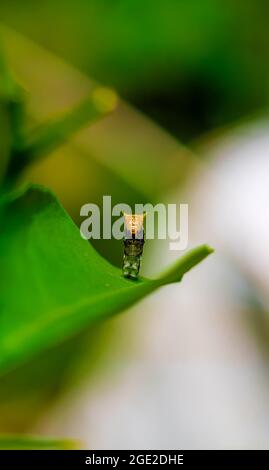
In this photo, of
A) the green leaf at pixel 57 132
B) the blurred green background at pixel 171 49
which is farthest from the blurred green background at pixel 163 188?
the green leaf at pixel 57 132

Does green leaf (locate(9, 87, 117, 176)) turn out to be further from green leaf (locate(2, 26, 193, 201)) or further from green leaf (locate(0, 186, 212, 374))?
green leaf (locate(2, 26, 193, 201))

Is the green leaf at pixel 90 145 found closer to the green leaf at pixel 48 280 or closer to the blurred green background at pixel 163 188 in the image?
the blurred green background at pixel 163 188

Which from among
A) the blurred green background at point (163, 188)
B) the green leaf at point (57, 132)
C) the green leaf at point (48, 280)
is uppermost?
the blurred green background at point (163, 188)

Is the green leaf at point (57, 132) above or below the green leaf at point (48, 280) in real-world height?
above

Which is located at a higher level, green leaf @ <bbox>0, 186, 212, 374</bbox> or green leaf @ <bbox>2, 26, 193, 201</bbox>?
green leaf @ <bbox>2, 26, 193, 201</bbox>

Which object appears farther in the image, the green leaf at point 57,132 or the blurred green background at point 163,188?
the blurred green background at point 163,188

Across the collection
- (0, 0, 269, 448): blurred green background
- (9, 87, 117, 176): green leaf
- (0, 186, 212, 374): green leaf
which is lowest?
(0, 186, 212, 374): green leaf

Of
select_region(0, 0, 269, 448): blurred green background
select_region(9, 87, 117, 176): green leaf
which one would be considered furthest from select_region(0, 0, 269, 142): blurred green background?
select_region(9, 87, 117, 176): green leaf

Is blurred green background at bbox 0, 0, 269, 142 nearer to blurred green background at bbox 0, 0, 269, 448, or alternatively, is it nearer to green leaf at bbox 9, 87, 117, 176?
blurred green background at bbox 0, 0, 269, 448

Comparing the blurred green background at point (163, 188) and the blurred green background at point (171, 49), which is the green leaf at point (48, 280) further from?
the blurred green background at point (171, 49)

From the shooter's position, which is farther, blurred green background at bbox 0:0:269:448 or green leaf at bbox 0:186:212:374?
blurred green background at bbox 0:0:269:448

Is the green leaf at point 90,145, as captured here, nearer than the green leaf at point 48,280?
No
